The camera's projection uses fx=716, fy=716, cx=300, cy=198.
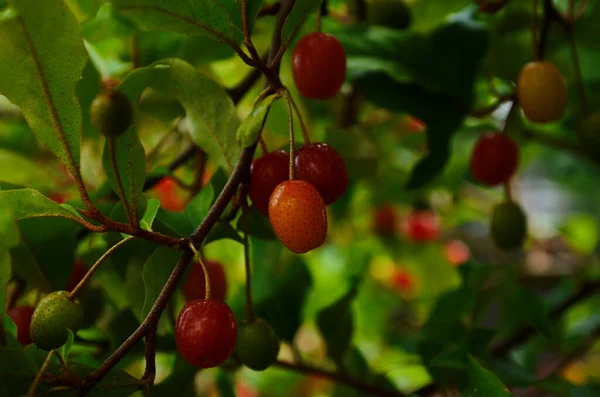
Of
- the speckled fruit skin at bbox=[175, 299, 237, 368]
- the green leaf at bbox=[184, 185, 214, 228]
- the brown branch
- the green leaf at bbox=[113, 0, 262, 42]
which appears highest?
the green leaf at bbox=[113, 0, 262, 42]

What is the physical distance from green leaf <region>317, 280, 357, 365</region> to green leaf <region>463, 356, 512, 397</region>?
0.31 m

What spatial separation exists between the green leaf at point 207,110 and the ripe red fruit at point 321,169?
111mm

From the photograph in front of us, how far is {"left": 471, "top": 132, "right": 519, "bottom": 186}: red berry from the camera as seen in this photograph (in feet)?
2.86

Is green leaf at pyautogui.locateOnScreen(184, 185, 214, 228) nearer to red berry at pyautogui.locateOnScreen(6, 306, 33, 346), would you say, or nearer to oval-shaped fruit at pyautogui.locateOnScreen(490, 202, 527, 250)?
red berry at pyautogui.locateOnScreen(6, 306, 33, 346)

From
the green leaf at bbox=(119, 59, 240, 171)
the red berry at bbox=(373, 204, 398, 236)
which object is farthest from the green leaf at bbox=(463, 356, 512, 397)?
the red berry at bbox=(373, 204, 398, 236)

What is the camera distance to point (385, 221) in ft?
5.64

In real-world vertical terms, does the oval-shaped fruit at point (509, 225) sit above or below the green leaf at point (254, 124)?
below

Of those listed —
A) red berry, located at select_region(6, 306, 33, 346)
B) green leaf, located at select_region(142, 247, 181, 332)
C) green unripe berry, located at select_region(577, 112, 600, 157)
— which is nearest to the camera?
green leaf, located at select_region(142, 247, 181, 332)

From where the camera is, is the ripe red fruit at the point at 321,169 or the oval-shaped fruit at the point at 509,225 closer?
the ripe red fruit at the point at 321,169

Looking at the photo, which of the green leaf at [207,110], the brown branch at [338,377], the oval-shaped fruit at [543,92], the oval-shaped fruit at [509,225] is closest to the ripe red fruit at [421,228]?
the oval-shaped fruit at [509,225]

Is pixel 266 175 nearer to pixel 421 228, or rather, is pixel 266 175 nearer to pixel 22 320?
pixel 22 320

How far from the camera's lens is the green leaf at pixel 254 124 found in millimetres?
523

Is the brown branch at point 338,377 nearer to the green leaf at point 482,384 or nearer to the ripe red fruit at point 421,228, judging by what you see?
the green leaf at point 482,384

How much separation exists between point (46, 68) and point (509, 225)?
63 cm
